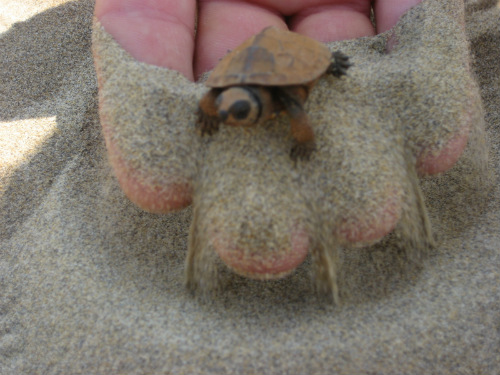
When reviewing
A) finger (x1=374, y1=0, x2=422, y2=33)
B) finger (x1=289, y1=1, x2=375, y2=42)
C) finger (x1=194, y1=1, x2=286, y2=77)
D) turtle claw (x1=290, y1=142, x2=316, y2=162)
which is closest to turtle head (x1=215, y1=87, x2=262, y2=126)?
turtle claw (x1=290, y1=142, x2=316, y2=162)

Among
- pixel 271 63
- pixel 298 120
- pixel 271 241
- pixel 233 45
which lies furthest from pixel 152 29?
pixel 271 241

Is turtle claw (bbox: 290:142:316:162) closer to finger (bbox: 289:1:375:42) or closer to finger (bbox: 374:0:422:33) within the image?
finger (bbox: 289:1:375:42)

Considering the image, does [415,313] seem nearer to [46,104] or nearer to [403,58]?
[403,58]

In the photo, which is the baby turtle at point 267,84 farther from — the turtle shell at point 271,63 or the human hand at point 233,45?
the human hand at point 233,45

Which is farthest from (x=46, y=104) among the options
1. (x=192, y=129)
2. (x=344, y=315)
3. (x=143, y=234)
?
(x=344, y=315)

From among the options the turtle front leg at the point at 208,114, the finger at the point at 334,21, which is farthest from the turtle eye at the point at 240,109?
the finger at the point at 334,21
